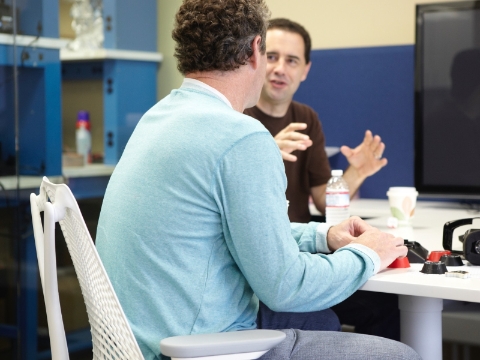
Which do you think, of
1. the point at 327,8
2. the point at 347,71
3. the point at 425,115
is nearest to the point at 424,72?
the point at 425,115

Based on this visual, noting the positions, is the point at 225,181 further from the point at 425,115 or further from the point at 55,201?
the point at 425,115

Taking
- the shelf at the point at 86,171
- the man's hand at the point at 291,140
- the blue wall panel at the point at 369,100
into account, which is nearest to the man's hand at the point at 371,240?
the man's hand at the point at 291,140

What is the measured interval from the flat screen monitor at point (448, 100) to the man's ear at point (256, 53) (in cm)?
142

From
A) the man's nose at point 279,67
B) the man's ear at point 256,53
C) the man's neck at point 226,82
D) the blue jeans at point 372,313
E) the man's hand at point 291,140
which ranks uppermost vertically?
the man's nose at point 279,67

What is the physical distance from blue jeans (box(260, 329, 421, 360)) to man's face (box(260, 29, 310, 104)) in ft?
4.64

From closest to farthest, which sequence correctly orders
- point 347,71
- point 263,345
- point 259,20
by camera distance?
point 263,345 < point 259,20 < point 347,71

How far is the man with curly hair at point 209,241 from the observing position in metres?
1.22

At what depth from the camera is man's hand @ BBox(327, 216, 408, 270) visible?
4.76ft

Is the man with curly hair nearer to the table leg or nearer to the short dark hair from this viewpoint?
the table leg

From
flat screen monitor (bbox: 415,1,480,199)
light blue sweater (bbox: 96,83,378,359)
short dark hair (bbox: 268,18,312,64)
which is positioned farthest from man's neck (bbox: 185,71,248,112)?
flat screen monitor (bbox: 415,1,480,199)

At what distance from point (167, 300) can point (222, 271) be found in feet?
0.37

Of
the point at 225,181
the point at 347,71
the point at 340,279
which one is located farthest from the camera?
the point at 347,71

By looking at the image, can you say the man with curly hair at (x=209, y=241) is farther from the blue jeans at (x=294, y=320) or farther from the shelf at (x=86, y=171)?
the shelf at (x=86, y=171)

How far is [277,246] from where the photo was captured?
122 cm
